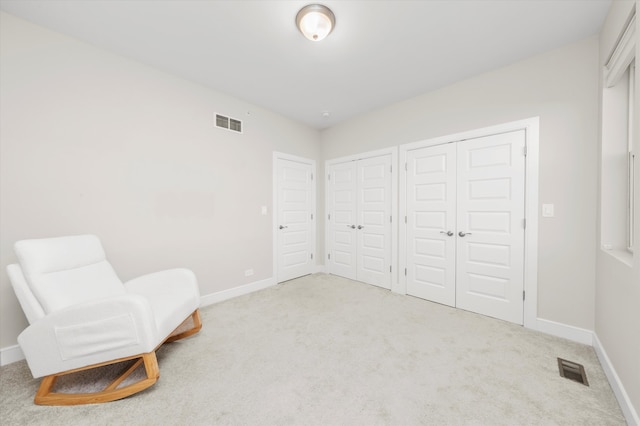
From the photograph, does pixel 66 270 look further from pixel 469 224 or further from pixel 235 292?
pixel 469 224

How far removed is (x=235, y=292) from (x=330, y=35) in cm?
318

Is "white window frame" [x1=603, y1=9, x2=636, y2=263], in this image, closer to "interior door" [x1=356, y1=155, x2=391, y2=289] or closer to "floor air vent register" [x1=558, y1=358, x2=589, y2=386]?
"floor air vent register" [x1=558, y1=358, x2=589, y2=386]

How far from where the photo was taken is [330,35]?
6.89 feet

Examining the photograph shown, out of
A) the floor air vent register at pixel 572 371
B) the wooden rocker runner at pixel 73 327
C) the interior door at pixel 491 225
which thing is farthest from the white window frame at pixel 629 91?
the wooden rocker runner at pixel 73 327

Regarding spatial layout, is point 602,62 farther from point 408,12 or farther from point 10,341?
point 10,341

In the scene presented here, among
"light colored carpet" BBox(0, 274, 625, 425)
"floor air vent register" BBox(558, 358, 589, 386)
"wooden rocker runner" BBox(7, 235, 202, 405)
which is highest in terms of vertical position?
"wooden rocker runner" BBox(7, 235, 202, 405)

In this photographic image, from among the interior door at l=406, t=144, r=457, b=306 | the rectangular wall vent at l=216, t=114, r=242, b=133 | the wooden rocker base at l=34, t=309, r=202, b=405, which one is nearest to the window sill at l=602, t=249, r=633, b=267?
the interior door at l=406, t=144, r=457, b=306

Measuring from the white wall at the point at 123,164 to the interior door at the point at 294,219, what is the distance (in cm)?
37

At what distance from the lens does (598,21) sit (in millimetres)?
1944

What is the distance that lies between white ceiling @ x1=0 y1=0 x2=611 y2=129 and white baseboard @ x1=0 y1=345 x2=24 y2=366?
2659 mm

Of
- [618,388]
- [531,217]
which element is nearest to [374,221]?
[531,217]

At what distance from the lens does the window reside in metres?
1.80

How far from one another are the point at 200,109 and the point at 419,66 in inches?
103

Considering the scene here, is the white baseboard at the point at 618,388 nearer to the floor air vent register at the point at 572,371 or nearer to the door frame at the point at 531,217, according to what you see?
the floor air vent register at the point at 572,371
